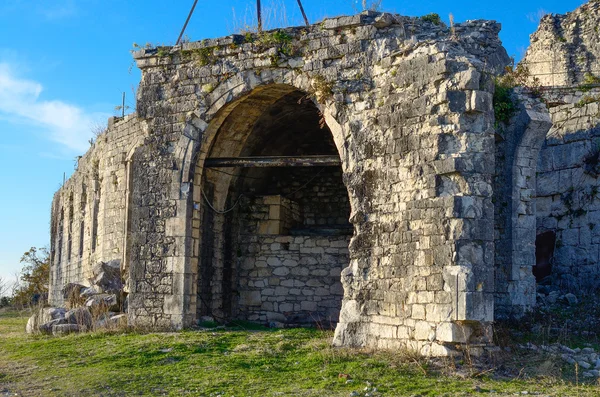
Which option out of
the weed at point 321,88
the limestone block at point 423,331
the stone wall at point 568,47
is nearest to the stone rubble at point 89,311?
the weed at point 321,88

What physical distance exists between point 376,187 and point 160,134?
4143 millimetres

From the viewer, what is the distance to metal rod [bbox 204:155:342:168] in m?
11.7

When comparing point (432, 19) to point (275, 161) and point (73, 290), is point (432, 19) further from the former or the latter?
point (73, 290)

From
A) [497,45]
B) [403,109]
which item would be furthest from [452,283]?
[497,45]

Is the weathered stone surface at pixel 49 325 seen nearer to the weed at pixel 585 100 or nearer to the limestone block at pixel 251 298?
the limestone block at pixel 251 298

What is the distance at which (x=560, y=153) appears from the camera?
1440cm

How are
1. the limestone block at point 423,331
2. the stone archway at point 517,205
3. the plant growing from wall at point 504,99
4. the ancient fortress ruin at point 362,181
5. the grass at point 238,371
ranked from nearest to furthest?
the grass at point 238,371 → the limestone block at point 423,331 → the ancient fortress ruin at point 362,181 → the stone archway at point 517,205 → the plant growing from wall at point 504,99

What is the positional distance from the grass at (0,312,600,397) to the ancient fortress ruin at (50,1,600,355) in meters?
0.69

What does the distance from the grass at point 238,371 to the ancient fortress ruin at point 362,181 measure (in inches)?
27.0

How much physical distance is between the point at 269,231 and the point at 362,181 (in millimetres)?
4266

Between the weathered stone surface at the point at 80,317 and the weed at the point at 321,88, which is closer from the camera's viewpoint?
the weed at the point at 321,88

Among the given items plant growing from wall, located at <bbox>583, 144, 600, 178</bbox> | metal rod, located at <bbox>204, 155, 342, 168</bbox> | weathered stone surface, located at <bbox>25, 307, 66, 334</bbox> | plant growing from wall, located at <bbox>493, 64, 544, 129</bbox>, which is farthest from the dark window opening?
weathered stone surface, located at <bbox>25, 307, 66, 334</bbox>

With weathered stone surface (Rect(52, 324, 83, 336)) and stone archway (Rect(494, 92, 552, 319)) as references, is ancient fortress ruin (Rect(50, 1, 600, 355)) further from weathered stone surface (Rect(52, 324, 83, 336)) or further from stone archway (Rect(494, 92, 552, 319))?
weathered stone surface (Rect(52, 324, 83, 336))

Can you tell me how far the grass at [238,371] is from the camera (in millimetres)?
8211
